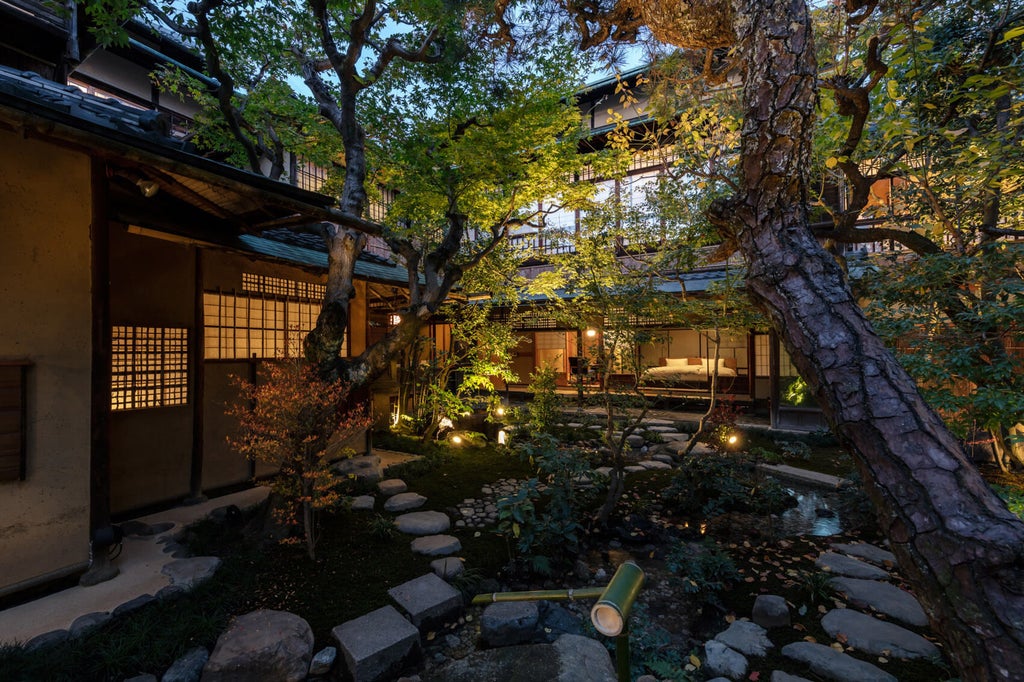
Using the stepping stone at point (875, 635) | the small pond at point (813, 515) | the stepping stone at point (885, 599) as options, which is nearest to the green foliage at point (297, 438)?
the stepping stone at point (875, 635)

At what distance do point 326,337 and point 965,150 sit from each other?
7.68 meters

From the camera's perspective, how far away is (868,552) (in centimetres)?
513

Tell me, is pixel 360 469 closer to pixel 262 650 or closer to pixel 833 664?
pixel 262 650

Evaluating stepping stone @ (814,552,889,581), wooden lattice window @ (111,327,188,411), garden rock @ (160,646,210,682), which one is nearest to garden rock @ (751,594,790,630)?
stepping stone @ (814,552,889,581)

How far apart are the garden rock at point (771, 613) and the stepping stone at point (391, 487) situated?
17.0ft

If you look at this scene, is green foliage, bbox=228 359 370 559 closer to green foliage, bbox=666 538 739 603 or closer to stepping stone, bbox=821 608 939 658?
green foliage, bbox=666 538 739 603

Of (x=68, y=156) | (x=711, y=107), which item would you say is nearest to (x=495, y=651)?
(x=68, y=156)

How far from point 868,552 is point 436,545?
533cm

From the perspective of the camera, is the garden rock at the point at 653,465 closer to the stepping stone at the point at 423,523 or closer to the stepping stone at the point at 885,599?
the stepping stone at the point at 885,599

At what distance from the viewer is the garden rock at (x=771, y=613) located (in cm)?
385

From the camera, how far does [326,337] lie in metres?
5.54

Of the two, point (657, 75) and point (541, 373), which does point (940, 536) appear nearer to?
point (657, 75)

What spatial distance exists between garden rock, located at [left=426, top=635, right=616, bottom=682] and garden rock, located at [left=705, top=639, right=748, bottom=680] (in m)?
0.85

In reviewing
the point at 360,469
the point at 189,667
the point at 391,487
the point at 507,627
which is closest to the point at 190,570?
the point at 189,667
